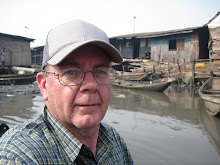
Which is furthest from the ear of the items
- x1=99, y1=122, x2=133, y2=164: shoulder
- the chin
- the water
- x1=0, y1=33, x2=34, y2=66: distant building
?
x1=0, y1=33, x2=34, y2=66: distant building

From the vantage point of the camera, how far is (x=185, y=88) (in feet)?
50.7

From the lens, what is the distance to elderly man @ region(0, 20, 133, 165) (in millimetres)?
1042

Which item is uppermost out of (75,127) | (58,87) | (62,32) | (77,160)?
(62,32)

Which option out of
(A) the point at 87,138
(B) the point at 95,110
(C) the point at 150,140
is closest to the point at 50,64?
(B) the point at 95,110

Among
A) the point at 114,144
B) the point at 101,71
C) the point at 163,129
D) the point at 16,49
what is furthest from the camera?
the point at 16,49

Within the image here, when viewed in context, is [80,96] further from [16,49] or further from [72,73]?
[16,49]

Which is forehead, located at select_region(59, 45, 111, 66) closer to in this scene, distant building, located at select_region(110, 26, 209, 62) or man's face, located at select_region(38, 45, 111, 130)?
man's face, located at select_region(38, 45, 111, 130)

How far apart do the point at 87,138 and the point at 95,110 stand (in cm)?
22

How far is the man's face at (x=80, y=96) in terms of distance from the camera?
3.56ft

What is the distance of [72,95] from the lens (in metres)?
1.09

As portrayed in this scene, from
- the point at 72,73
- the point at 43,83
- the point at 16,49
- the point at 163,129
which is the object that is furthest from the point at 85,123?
the point at 16,49

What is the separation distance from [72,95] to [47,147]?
11.9 inches

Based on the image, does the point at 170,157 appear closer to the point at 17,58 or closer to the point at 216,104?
the point at 216,104

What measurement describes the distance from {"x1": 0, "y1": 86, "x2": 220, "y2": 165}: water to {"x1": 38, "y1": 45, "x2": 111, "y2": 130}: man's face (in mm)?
3249
